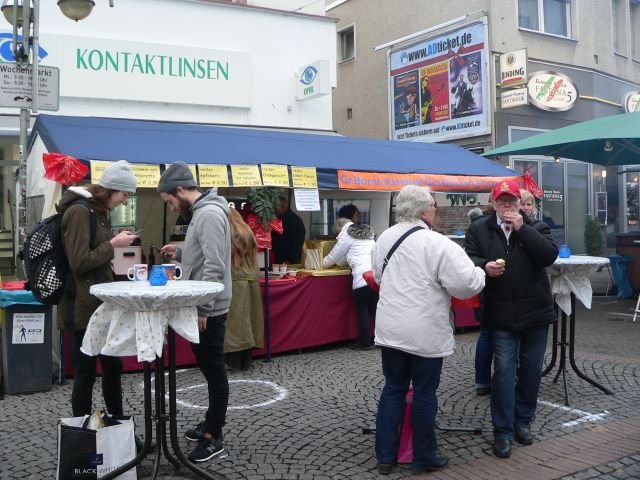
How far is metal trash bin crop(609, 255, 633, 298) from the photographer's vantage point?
11.1 metres

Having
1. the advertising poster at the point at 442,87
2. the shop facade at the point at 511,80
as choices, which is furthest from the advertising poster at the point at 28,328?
the advertising poster at the point at 442,87

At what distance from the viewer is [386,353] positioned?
3762mm

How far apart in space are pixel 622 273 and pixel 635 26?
36.4 feet

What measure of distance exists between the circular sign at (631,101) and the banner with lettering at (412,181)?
31.6 ft

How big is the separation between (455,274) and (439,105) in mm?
12940

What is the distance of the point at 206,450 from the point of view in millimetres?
3875

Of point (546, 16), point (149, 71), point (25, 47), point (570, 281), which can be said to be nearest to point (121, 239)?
point (570, 281)

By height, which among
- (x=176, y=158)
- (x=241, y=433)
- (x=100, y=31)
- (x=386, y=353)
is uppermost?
(x=100, y=31)

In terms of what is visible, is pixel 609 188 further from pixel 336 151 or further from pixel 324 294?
pixel 324 294

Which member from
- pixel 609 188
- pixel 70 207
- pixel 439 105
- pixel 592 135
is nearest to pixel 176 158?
pixel 70 207

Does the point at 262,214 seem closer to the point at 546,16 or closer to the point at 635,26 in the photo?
the point at 546,16

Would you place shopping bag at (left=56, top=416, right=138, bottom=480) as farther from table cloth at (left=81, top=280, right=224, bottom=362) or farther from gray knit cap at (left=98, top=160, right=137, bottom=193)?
gray knit cap at (left=98, top=160, right=137, bottom=193)

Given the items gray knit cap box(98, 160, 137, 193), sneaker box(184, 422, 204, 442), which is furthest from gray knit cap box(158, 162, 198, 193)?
sneaker box(184, 422, 204, 442)

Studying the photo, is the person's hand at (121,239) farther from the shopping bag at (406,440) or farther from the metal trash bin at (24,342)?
the metal trash bin at (24,342)
